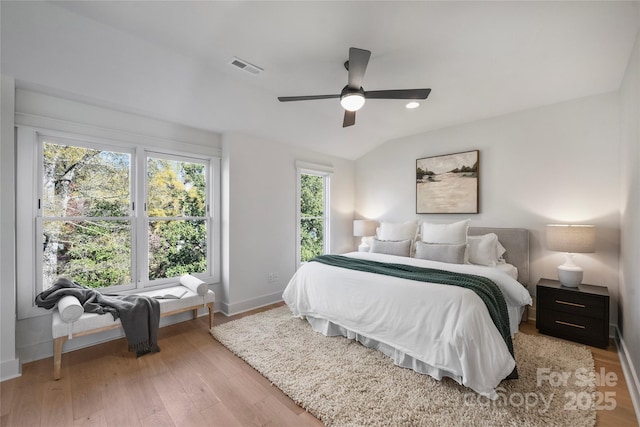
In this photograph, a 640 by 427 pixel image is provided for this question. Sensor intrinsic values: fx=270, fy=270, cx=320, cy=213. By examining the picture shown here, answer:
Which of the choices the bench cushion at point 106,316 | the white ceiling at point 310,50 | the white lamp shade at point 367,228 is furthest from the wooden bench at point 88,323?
the white lamp shade at point 367,228

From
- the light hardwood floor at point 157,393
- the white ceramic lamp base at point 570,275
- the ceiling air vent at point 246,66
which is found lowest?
the light hardwood floor at point 157,393

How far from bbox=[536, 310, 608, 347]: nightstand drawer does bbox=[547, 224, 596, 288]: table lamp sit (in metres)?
0.34

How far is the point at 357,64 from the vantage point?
6.53ft

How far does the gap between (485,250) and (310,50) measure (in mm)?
2950

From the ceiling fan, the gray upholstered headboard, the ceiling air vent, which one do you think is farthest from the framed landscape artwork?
the ceiling air vent

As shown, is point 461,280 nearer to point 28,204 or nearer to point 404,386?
point 404,386

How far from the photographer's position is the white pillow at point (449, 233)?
341 cm

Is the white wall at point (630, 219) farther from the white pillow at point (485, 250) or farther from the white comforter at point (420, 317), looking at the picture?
the white pillow at point (485, 250)

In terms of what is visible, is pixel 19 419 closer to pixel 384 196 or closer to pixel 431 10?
pixel 431 10

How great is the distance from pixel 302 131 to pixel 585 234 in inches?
136

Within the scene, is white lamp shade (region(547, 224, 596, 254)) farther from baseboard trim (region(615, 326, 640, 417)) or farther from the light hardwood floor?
the light hardwood floor

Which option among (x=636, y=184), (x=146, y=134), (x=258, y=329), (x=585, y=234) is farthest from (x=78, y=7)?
(x=585, y=234)

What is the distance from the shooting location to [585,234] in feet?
8.86

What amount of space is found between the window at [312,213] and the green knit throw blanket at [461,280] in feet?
5.21
